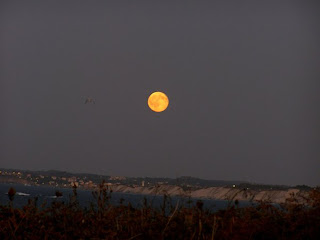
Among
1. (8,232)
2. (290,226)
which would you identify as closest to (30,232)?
(8,232)

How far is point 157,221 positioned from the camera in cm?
813

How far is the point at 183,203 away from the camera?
29.0 feet

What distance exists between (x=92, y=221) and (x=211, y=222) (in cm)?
176

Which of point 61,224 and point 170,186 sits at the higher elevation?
point 170,186

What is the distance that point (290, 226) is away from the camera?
7.62 metres

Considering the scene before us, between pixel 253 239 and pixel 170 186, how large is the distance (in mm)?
2496

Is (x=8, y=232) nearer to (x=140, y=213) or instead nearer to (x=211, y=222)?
(x=140, y=213)

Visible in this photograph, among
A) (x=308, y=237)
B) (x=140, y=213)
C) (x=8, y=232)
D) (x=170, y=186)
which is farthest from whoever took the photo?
(x=170, y=186)

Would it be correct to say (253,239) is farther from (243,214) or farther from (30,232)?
(30,232)

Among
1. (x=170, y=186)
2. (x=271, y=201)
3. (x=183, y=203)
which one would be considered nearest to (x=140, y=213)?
(x=183, y=203)

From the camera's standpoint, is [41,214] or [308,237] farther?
[41,214]

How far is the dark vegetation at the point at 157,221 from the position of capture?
23.7 ft

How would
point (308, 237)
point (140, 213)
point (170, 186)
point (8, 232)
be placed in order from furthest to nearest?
point (170, 186) → point (140, 213) → point (8, 232) → point (308, 237)

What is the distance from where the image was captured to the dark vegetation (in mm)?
7227
